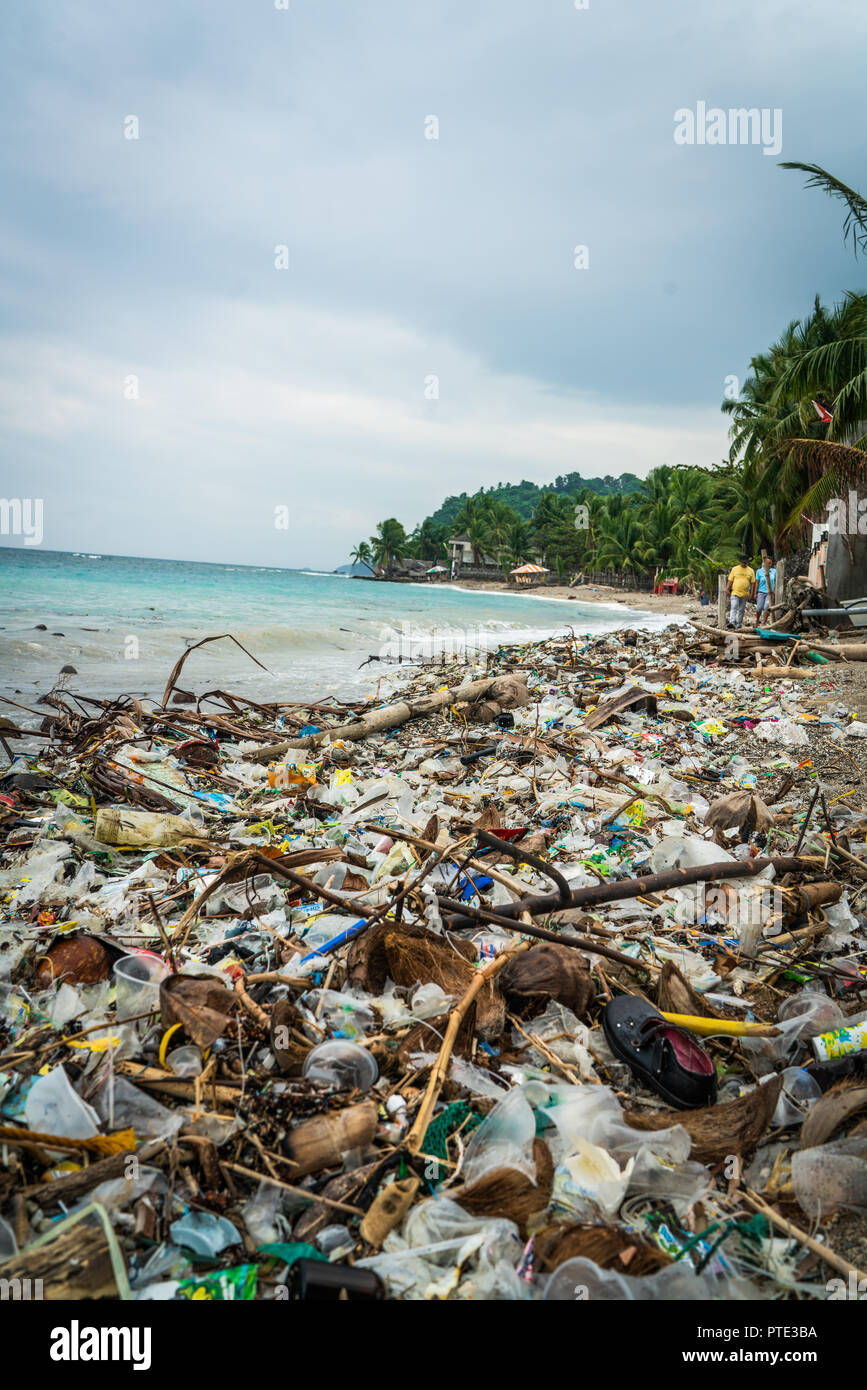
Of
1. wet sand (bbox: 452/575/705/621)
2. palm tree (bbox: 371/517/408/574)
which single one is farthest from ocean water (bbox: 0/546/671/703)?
palm tree (bbox: 371/517/408/574)

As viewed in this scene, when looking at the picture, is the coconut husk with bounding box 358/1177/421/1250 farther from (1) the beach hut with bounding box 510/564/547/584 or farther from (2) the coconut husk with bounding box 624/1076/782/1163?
(1) the beach hut with bounding box 510/564/547/584

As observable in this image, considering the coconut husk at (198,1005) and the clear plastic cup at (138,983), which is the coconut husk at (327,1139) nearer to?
the coconut husk at (198,1005)

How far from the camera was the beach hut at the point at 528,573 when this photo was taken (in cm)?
6419

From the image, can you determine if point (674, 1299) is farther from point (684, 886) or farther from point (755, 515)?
point (755, 515)

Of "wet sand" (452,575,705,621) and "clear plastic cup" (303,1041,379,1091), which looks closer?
"clear plastic cup" (303,1041,379,1091)

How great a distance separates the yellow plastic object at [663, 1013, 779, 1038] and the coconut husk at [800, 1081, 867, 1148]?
28 cm

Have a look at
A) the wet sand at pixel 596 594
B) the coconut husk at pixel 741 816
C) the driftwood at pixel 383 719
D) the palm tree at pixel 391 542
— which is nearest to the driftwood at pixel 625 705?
the driftwood at pixel 383 719

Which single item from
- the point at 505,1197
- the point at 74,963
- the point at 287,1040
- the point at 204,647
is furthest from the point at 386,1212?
the point at 204,647

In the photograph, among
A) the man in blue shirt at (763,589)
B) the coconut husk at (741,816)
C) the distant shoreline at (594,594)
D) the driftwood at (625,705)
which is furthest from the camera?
the distant shoreline at (594,594)

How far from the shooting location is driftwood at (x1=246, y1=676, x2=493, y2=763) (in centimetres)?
490

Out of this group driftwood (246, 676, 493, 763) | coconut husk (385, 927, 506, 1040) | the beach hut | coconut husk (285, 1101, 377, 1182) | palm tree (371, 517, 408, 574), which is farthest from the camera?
palm tree (371, 517, 408, 574)
